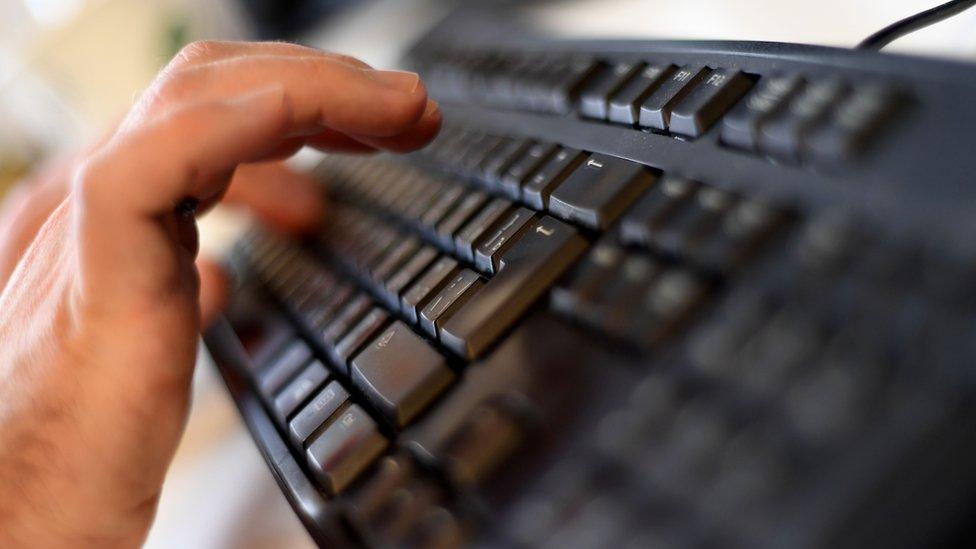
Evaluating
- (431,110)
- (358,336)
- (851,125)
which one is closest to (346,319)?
(358,336)

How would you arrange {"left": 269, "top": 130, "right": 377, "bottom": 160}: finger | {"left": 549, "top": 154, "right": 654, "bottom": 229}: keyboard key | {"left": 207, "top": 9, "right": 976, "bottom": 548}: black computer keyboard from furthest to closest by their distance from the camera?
{"left": 269, "top": 130, "right": 377, "bottom": 160}: finger → {"left": 549, "top": 154, "right": 654, "bottom": 229}: keyboard key → {"left": 207, "top": 9, "right": 976, "bottom": 548}: black computer keyboard

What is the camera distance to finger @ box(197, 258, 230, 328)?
512 mm

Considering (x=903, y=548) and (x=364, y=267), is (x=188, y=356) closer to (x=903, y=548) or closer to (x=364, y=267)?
(x=364, y=267)

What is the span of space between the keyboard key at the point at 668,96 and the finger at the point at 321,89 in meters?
0.13

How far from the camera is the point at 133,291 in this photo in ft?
1.04

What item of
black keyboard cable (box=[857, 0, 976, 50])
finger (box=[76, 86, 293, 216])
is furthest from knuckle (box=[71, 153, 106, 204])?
black keyboard cable (box=[857, 0, 976, 50])

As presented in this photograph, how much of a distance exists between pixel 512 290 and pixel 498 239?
0.03 meters

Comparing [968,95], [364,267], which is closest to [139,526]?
[364,267]

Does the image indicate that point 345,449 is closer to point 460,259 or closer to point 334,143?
point 460,259

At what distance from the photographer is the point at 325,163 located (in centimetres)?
61

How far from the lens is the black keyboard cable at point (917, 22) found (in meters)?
0.31

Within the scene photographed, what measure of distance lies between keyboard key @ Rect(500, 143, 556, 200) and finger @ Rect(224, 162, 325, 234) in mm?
220

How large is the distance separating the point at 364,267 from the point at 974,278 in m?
0.29

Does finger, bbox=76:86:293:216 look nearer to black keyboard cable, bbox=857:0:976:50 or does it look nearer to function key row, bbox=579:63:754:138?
function key row, bbox=579:63:754:138
